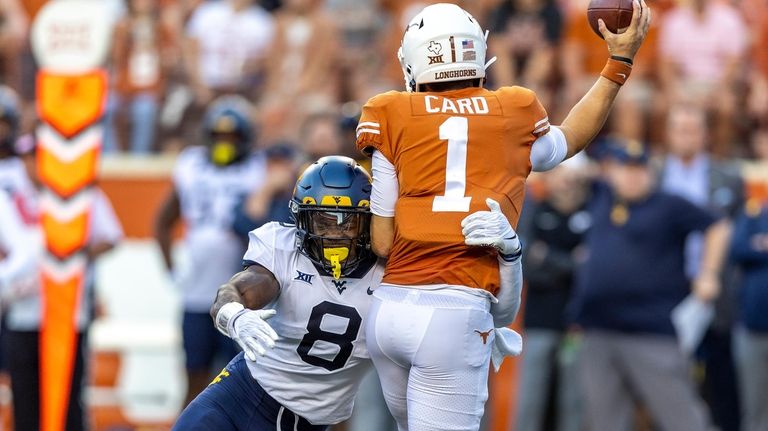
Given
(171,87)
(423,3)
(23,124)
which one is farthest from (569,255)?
(23,124)

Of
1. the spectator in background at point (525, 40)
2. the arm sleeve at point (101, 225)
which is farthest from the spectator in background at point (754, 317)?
the arm sleeve at point (101, 225)

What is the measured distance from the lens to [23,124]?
10.9 m

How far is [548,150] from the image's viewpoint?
181 inches

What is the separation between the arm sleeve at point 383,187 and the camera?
4496 mm

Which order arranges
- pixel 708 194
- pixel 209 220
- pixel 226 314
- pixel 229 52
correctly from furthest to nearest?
pixel 229 52
pixel 708 194
pixel 209 220
pixel 226 314

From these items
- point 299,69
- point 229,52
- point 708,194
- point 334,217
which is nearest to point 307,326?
point 334,217

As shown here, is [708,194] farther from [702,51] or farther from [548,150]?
[548,150]

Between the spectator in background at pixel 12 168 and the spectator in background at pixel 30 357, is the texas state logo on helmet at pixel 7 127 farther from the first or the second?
the spectator in background at pixel 30 357

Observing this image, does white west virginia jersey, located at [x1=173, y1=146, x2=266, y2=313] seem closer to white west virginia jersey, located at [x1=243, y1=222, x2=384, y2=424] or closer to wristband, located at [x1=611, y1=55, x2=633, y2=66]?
white west virginia jersey, located at [x1=243, y1=222, x2=384, y2=424]

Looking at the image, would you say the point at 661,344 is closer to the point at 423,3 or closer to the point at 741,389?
the point at 741,389

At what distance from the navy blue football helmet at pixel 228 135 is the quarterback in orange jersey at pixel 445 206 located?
406 centimetres

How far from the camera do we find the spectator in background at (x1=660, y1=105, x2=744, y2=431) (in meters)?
8.89

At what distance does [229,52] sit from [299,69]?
0.60 metres

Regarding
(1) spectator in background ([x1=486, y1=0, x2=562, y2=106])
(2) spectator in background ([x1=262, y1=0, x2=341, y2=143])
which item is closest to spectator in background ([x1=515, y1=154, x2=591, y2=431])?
(1) spectator in background ([x1=486, y1=0, x2=562, y2=106])
